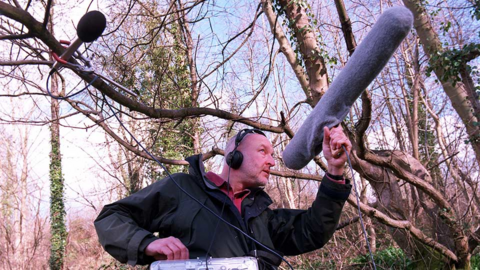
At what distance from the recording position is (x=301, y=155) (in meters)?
2.26

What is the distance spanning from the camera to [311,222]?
242 cm

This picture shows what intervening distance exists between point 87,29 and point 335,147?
1279 millimetres

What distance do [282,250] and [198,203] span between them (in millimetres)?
646

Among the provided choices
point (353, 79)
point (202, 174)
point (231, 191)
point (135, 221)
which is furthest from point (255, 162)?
point (353, 79)

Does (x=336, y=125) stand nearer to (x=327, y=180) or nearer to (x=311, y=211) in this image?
(x=327, y=180)

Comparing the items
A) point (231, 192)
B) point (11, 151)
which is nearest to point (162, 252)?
point (231, 192)

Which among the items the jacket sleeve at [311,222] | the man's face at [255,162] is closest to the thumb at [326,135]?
the jacket sleeve at [311,222]

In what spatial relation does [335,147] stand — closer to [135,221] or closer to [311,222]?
[311,222]

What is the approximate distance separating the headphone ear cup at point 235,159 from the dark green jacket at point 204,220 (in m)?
0.18

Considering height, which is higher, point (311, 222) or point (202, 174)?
point (202, 174)

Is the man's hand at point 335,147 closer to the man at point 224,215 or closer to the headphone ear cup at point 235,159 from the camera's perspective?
the man at point 224,215

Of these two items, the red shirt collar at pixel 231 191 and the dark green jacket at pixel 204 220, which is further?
the red shirt collar at pixel 231 191

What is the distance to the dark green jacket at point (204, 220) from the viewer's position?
2.14 metres

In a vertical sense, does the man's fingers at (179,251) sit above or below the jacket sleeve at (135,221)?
below
